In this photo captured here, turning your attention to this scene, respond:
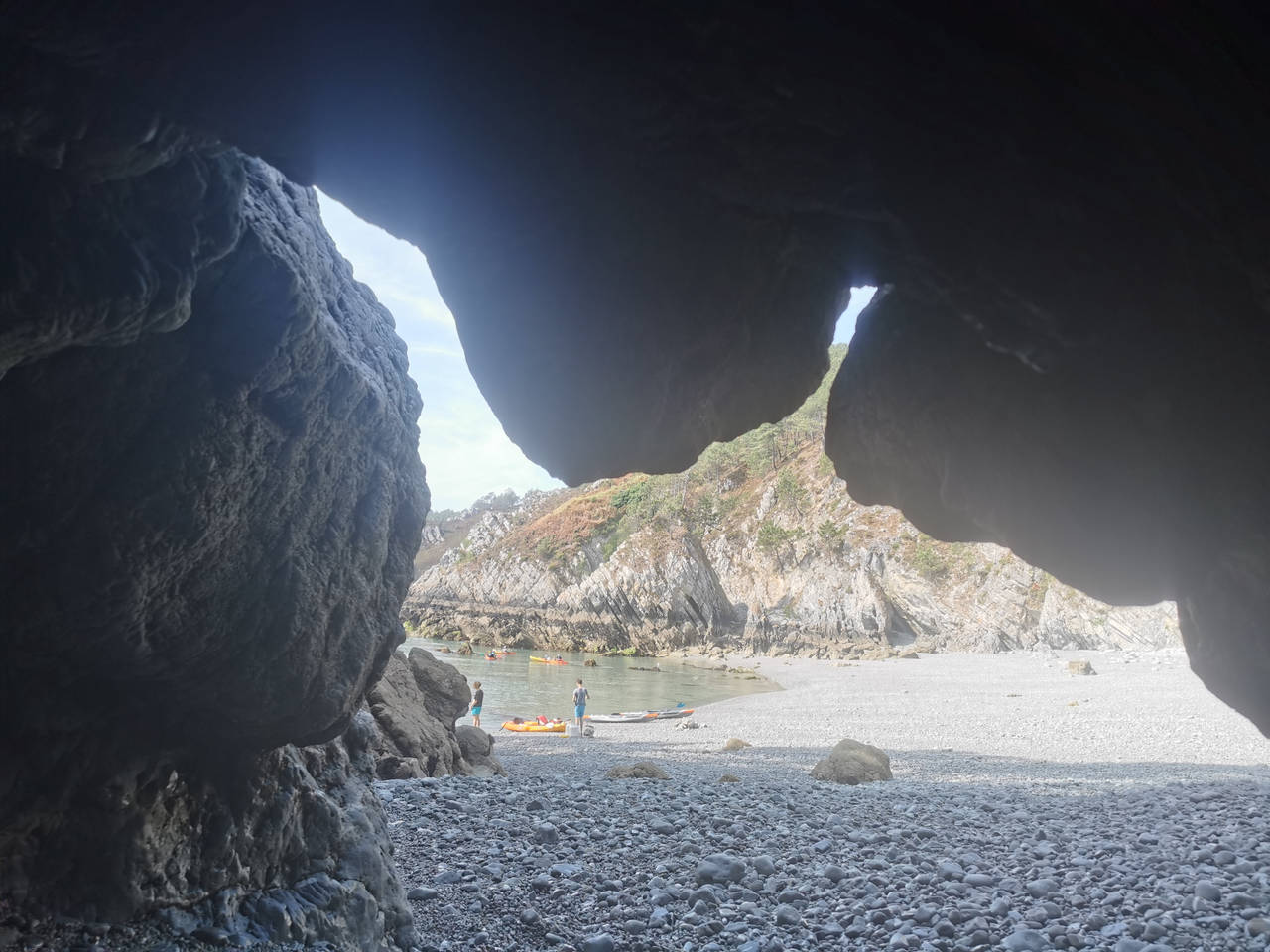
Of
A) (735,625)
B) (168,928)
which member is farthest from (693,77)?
(735,625)

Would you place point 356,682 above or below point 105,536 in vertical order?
below

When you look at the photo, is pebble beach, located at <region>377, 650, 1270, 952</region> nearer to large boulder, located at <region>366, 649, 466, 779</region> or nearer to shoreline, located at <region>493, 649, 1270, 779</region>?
shoreline, located at <region>493, 649, 1270, 779</region>

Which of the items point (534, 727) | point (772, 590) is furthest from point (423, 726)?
point (772, 590)

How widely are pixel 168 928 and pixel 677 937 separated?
11.8ft

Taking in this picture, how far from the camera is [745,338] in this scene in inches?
165

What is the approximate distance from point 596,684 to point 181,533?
3177cm

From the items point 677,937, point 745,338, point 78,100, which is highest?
point 78,100

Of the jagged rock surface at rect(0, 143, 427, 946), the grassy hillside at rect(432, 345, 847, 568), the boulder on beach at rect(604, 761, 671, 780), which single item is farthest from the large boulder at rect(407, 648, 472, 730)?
the grassy hillside at rect(432, 345, 847, 568)

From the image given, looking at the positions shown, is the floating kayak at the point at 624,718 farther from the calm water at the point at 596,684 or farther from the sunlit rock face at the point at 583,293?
the sunlit rock face at the point at 583,293

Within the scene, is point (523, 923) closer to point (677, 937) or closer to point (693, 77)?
point (677, 937)

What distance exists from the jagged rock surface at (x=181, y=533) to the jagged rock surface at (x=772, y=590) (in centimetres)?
4564

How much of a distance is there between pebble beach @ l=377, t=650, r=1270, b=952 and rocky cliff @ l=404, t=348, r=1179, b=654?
27375 millimetres

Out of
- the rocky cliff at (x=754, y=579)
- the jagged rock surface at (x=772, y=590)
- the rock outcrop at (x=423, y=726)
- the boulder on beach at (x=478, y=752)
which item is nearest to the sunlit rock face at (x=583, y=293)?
the rock outcrop at (x=423, y=726)

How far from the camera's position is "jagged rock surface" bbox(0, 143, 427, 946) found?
332 centimetres
